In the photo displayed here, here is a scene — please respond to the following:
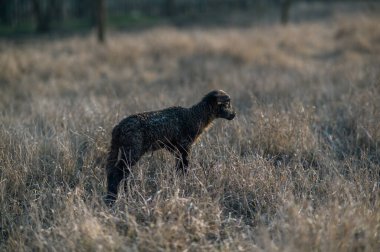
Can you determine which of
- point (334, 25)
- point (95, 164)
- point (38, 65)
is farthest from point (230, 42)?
point (95, 164)

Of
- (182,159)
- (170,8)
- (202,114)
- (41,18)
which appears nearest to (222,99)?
(202,114)

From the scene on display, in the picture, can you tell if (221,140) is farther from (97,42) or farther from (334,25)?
(334,25)

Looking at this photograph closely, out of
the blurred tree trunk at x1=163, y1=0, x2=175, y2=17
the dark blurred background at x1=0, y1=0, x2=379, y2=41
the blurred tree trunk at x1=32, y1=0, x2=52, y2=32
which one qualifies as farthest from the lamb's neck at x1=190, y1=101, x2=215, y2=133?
the blurred tree trunk at x1=163, y1=0, x2=175, y2=17

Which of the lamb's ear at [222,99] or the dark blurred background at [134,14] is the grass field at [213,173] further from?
the dark blurred background at [134,14]

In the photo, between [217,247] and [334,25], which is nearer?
[217,247]

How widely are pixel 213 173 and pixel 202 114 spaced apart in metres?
0.81

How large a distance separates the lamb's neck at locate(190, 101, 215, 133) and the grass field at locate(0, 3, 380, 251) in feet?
1.30

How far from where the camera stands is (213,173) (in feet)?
17.4

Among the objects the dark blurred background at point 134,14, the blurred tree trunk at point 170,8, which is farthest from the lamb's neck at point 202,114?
the blurred tree trunk at point 170,8

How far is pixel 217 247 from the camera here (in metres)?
4.10

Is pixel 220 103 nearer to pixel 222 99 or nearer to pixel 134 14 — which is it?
pixel 222 99

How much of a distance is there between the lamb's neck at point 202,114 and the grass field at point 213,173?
40cm

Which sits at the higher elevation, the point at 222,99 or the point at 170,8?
the point at 170,8

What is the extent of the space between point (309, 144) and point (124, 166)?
274 cm
